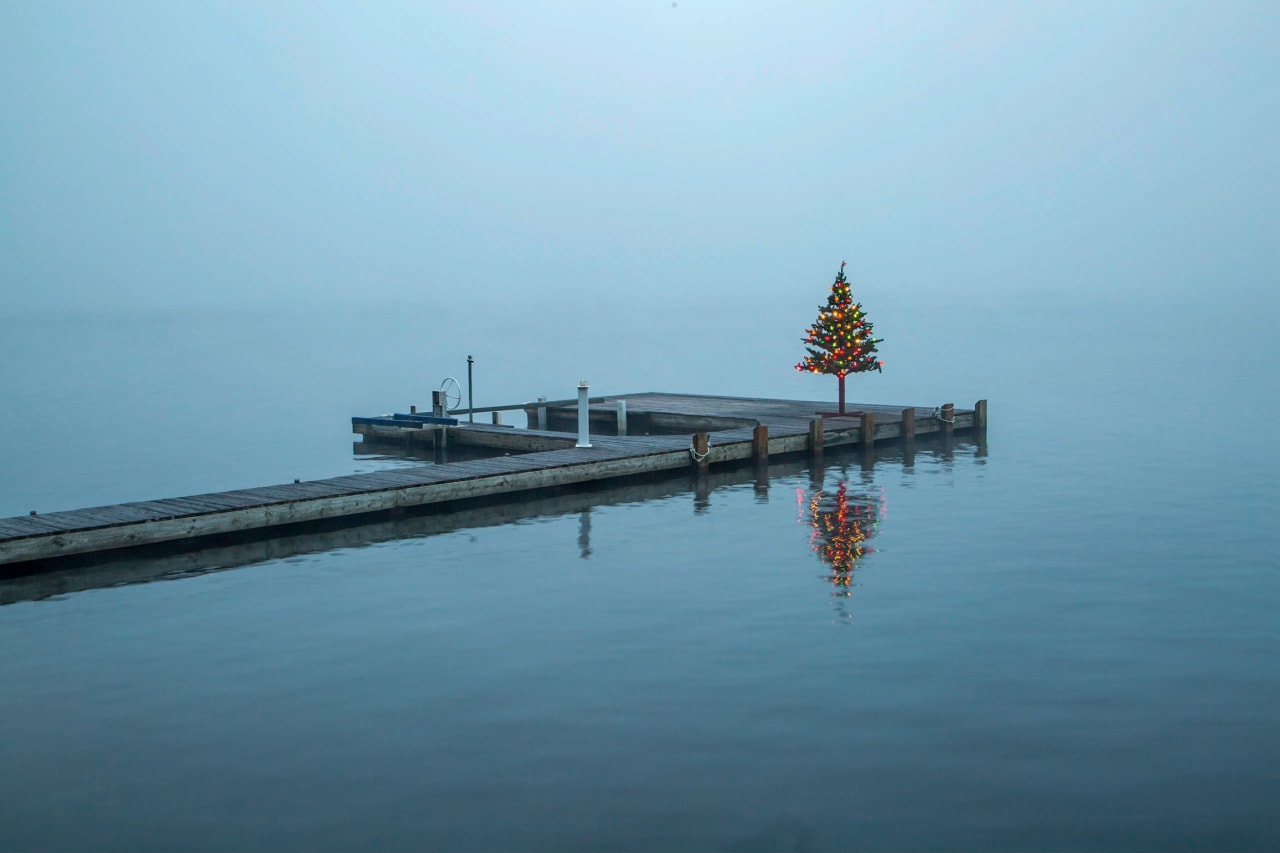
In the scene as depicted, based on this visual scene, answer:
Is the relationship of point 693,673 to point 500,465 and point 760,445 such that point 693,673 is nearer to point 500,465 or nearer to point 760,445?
point 500,465

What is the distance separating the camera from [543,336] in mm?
118875

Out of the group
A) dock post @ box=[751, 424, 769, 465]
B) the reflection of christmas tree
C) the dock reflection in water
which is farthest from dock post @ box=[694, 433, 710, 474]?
the reflection of christmas tree

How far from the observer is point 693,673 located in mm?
13195

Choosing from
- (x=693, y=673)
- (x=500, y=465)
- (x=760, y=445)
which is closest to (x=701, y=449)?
(x=760, y=445)

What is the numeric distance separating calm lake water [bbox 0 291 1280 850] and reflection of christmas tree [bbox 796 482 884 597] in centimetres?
11

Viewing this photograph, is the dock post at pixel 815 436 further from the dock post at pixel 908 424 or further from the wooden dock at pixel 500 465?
the dock post at pixel 908 424

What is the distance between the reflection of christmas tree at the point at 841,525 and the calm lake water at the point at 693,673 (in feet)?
0.36

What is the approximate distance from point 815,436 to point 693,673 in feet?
56.4

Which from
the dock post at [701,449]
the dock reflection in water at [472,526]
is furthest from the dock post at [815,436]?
the dock post at [701,449]

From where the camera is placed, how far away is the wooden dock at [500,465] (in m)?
18.3

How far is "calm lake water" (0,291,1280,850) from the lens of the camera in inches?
383

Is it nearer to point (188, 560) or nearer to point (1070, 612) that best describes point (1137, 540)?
point (1070, 612)

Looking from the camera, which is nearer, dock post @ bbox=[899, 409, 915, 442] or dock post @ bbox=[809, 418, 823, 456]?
dock post @ bbox=[809, 418, 823, 456]

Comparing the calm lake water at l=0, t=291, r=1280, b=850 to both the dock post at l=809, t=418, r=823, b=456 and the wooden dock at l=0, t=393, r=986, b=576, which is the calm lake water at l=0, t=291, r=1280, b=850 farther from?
the dock post at l=809, t=418, r=823, b=456
